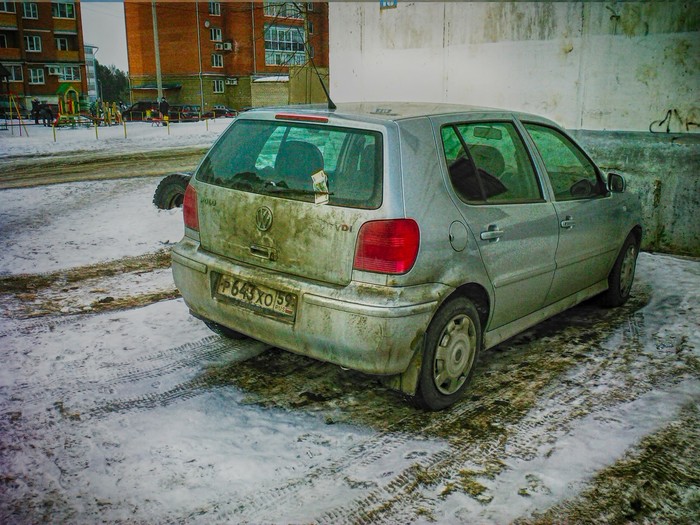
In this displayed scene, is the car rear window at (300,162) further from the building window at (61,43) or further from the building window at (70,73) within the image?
the building window at (61,43)

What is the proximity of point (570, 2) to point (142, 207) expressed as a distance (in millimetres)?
6775

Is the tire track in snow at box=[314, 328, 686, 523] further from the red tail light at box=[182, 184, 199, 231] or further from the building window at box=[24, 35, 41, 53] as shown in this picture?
the building window at box=[24, 35, 41, 53]

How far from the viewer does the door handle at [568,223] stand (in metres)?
4.59

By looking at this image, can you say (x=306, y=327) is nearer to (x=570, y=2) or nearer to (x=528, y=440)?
(x=528, y=440)

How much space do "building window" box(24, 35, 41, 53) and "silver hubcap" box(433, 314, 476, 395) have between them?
216ft

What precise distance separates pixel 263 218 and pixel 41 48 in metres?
65.9

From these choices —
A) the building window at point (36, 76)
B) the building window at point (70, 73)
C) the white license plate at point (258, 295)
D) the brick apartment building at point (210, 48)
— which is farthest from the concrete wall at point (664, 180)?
the building window at point (70, 73)

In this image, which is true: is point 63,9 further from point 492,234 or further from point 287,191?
point 492,234

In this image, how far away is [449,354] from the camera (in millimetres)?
3789

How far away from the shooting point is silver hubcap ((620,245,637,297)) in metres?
5.67

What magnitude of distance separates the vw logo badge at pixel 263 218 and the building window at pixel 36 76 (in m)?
64.8

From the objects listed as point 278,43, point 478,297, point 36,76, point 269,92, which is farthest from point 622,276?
point 278,43

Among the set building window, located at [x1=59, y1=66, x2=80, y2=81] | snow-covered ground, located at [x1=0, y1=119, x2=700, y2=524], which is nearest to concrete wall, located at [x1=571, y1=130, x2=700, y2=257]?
snow-covered ground, located at [x1=0, y1=119, x2=700, y2=524]

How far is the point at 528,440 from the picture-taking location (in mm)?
3549
